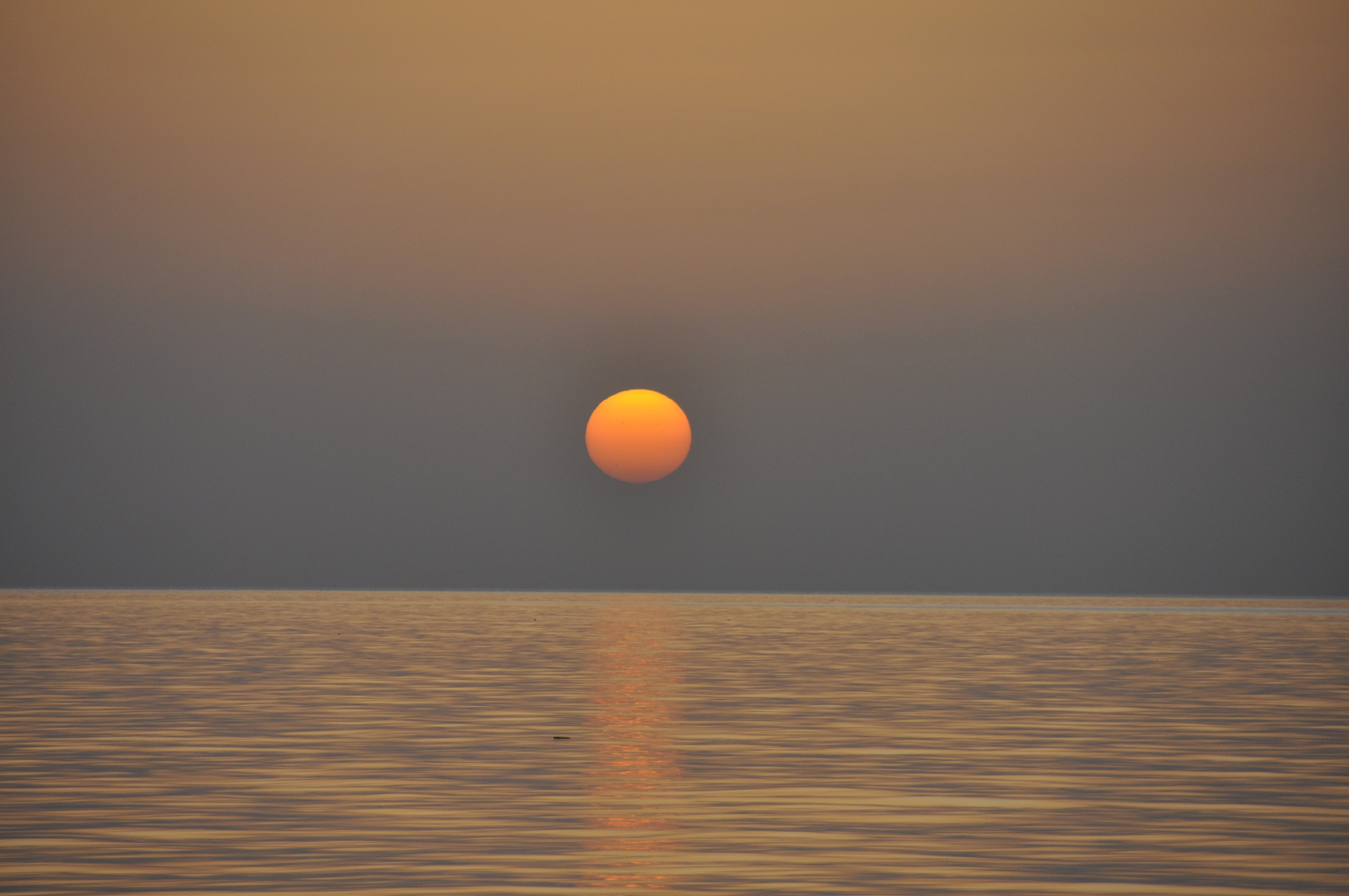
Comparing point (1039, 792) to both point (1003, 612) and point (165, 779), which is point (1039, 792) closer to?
point (165, 779)

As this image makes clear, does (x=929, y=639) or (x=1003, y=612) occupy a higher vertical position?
(x=929, y=639)

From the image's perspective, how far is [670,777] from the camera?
2502cm

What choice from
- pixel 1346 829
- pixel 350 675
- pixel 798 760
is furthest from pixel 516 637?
pixel 1346 829

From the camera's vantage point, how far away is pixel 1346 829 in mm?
20484

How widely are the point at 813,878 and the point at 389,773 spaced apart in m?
9.20

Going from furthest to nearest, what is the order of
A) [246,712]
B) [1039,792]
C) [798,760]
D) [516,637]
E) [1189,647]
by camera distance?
1. [516,637]
2. [1189,647]
3. [246,712]
4. [798,760]
5. [1039,792]

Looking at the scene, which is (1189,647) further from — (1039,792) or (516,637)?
(1039,792)

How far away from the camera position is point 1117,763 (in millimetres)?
27297

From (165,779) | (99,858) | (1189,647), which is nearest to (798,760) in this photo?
(165,779)

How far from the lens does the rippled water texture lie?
58.8 ft

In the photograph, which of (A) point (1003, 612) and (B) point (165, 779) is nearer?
(B) point (165, 779)

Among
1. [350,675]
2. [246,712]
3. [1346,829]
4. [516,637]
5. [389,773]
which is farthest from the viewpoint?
[516,637]

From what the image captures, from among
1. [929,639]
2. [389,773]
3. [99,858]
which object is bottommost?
[929,639]

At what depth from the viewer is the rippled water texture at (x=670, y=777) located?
1792 centimetres
